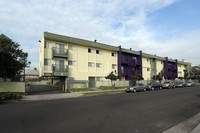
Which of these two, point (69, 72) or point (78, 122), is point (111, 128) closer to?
point (78, 122)

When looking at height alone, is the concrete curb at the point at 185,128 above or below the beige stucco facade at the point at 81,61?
below

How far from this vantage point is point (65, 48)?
2305cm

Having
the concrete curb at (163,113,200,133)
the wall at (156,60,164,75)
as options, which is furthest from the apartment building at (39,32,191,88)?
the concrete curb at (163,113,200,133)

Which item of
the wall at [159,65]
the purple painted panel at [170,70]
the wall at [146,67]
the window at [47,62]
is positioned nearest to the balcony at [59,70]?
the window at [47,62]

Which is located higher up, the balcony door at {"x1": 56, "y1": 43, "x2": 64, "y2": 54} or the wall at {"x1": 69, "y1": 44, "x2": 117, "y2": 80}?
the balcony door at {"x1": 56, "y1": 43, "x2": 64, "y2": 54}

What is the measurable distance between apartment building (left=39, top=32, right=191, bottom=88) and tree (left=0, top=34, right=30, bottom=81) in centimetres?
446

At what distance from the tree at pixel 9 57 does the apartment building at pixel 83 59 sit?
446 centimetres


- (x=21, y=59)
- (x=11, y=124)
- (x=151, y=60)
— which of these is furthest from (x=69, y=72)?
(x=151, y=60)

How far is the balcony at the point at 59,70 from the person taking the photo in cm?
2091

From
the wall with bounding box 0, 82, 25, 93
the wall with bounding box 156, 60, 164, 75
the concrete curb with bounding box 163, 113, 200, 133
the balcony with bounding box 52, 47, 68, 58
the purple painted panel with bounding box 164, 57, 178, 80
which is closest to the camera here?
the concrete curb with bounding box 163, 113, 200, 133

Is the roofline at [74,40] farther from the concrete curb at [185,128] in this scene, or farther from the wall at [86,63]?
the concrete curb at [185,128]

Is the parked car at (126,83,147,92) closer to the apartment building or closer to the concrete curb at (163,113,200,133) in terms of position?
the apartment building

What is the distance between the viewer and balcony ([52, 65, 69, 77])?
2091 cm

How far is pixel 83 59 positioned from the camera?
2498 centimetres
